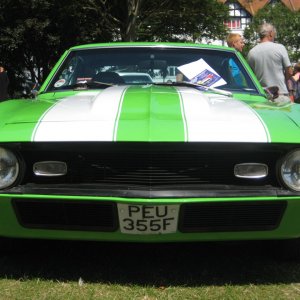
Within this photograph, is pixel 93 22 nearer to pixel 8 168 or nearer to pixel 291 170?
pixel 8 168

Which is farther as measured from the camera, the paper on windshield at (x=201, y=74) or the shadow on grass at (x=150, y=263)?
the paper on windshield at (x=201, y=74)

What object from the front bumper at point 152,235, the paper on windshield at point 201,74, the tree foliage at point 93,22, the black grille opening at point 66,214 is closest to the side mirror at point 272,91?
the paper on windshield at point 201,74

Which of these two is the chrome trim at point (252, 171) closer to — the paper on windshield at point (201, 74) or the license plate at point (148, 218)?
the license plate at point (148, 218)

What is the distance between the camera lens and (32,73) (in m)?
23.8

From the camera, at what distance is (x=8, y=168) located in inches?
94.4

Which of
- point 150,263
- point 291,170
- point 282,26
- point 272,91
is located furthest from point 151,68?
point 282,26

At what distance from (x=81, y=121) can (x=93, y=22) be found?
61.9 ft

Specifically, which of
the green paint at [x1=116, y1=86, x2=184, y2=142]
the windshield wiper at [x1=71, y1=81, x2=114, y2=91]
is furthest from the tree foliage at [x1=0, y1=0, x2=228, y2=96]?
the green paint at [x1=116, y1=86, x2=184, y2=142]

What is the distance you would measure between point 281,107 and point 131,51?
145cm

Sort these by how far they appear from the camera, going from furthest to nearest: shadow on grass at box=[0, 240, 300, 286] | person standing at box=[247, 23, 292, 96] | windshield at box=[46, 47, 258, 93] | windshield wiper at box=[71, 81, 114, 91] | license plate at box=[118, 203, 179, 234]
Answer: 1. person standing at box=[247, 23, 292, 96]
2. windshield at box=[46, 47, 258, 93]
3. windshield wiper at box=[71, 81, 114, 91]
4. shadow on grass at box=[0, 240, 300, 286]
5. license plate at box=[118, 203, 179, 234]

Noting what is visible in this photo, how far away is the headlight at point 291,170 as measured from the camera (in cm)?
238

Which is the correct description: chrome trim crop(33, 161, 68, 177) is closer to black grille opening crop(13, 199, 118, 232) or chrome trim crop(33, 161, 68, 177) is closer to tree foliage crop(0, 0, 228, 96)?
black grille opening crop(13, 199, 118, 232)

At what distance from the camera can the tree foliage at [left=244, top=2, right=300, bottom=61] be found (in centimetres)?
5028

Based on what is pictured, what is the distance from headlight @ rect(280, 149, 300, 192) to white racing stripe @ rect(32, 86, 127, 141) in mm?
867
